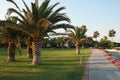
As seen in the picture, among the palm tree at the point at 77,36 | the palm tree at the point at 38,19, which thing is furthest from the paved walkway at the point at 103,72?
the palm tree at the point at 77,36

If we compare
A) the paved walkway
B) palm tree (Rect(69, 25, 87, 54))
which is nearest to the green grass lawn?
the paved walkway

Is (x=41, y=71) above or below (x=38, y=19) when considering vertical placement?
below

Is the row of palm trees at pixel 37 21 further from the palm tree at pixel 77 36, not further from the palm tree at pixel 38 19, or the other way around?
the palm tree at pixel 77 36

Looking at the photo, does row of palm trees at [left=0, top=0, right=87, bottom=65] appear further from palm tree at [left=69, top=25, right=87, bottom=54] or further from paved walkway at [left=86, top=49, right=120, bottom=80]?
palm tree at [left=69, top=25, right=87, bottom=54]

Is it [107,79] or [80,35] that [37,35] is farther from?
[80,35]

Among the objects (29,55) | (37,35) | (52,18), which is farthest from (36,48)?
(29,55)

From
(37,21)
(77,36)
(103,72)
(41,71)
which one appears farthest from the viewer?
(77,36)

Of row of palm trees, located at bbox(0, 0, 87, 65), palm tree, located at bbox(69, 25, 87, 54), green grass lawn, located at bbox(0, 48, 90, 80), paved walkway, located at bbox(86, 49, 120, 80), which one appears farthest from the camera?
palm tree, located at bbox(69, 25, 87, 54)

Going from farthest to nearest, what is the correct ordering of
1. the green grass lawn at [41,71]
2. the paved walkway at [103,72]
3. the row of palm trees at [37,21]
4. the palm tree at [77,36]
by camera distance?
the palm tree at [77,36], the row of palm trees at [37,21], the paved walkway at [103,72], the green grass lawn at [41,71]

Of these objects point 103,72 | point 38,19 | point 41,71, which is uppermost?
point 38,19

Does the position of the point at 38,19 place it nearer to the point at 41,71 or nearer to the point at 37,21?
the point at 37,21

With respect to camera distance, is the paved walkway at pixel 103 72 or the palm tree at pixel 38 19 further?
the palm tree at pixel 38 19

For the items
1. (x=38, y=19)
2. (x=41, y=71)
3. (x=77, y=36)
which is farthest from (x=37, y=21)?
(x=77, y=36)

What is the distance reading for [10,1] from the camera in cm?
2425
